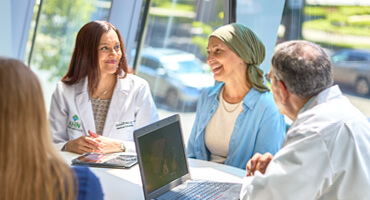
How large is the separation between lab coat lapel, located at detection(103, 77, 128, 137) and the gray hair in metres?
1.55

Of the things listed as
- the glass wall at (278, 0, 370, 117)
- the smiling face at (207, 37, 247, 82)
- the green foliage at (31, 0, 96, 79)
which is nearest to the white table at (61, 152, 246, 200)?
the smiling face at (207, 37, 247, 82)

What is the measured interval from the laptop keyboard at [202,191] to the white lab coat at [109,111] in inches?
32.0

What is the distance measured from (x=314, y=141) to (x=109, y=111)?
5.77 feet

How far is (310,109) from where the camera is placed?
5.98 feet

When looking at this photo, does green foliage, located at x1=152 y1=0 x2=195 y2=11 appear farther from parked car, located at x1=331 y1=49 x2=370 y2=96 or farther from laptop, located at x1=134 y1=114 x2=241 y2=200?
laptop, located at x1=134 y1=114 x2=241 y2=200

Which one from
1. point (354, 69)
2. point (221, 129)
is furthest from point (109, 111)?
point (354, 69)

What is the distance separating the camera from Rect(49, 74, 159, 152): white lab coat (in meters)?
3.06

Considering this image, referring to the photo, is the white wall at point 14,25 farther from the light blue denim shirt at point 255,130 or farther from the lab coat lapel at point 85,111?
the light blue denim shirt at point 255,130

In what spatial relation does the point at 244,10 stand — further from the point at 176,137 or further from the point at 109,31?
the point at 176,137

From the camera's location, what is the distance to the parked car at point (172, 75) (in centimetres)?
562

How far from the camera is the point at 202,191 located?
215 cm

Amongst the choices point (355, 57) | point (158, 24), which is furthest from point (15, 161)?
point (158, 24)

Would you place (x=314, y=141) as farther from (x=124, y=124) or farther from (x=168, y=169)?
(x=124, y=124)

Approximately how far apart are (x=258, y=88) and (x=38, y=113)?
1.97 meters
